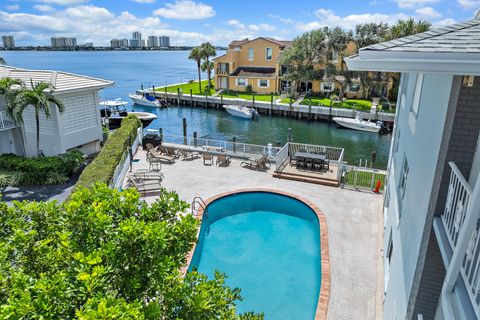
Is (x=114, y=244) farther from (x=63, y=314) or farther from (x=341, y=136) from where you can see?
(x=341, y=136)

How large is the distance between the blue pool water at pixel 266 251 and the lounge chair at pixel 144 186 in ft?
10.9

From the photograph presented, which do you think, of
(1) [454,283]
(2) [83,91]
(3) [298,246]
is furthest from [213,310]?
(2) [83,91]

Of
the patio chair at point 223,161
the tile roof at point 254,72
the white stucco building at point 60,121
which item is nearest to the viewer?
Answer: the white stucco building at point 60,121

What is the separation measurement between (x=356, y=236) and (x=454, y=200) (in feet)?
32.2

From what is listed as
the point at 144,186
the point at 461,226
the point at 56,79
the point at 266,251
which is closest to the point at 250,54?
the point at 56,79

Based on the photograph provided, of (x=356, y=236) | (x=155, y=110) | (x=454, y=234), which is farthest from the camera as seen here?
(x=155, y=110)

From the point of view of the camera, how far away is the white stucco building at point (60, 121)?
2083 cm

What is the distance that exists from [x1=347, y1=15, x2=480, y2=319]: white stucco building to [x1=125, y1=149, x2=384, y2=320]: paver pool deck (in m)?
4.15

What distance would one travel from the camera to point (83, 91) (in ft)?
71.7

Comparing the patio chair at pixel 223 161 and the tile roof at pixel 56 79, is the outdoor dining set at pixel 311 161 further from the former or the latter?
the tile roof at pixel 56 79

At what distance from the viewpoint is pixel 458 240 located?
3.51 metres

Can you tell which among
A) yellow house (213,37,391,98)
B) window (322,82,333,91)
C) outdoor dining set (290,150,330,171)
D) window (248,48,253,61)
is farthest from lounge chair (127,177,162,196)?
window (248,48,253,61)

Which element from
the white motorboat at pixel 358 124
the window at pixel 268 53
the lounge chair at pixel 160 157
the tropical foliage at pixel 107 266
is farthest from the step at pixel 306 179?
the window at pixel 268 53

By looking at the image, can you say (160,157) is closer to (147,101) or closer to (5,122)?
(5,122)
